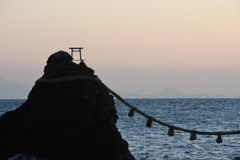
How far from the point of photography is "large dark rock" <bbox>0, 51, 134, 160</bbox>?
18.3m

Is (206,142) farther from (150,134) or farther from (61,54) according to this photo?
(61,54)

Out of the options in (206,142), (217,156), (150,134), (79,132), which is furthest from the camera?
(150,134)

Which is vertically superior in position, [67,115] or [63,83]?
[63,83]

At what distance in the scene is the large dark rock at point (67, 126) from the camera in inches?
719

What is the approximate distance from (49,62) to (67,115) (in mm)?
3040

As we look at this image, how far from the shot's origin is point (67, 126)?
18.2 m

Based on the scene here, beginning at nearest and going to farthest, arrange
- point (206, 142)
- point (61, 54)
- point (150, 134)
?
point (61, 54), point (206, 142), point (150, 134)

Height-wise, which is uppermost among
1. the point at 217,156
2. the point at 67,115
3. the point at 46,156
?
the point at 67,115

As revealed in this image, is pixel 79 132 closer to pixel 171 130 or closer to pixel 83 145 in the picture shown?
pixel 83 145

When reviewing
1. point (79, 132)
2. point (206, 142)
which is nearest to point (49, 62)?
point (79, 132)

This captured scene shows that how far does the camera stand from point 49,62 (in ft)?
66.8

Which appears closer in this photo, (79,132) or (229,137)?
(79,132)

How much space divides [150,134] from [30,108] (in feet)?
102

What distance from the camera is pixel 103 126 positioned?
18703mm
